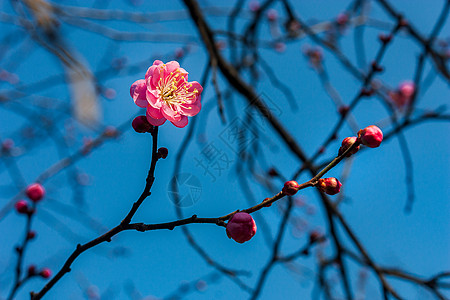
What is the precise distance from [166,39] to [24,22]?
103 centimetres

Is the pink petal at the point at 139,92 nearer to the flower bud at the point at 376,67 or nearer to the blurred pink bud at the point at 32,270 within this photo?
the blurred pink bud at the point at 32,270

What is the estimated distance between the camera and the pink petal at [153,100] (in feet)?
3.24

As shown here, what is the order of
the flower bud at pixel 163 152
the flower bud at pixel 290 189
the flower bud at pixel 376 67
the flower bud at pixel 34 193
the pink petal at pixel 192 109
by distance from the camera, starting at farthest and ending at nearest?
the flower bud at pixel 376 67 < the flower bud at pixel 34 193 < the pink petal at pixel 192 109 < the flower bud at pixel 163 152 < the flower bud at pixel 290 189

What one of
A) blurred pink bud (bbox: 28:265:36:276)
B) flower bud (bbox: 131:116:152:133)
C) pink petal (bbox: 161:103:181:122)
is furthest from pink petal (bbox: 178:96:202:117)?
blurred pink bud (bbox: 28:265:36:276)

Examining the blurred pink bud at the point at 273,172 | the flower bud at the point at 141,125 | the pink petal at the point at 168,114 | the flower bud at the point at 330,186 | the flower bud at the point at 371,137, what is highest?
the blurred pink bud at the point at 273,172

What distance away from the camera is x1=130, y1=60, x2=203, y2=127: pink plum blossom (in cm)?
99

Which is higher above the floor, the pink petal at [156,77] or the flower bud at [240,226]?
the pink petal at [156,77]

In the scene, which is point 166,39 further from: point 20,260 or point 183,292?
point 183,292

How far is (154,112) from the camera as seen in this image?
0.98 metres

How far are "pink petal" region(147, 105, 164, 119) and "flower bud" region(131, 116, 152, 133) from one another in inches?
0.8

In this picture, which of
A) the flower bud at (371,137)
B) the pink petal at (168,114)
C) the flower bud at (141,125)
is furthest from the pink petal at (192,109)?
the flower bud at (371,137)

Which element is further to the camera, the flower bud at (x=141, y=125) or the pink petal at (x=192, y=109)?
the pink petal at (x=192, y=109)

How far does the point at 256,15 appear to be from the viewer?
2549mm

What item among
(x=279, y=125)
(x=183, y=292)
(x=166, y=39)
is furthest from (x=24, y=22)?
(x=183, y=292)
